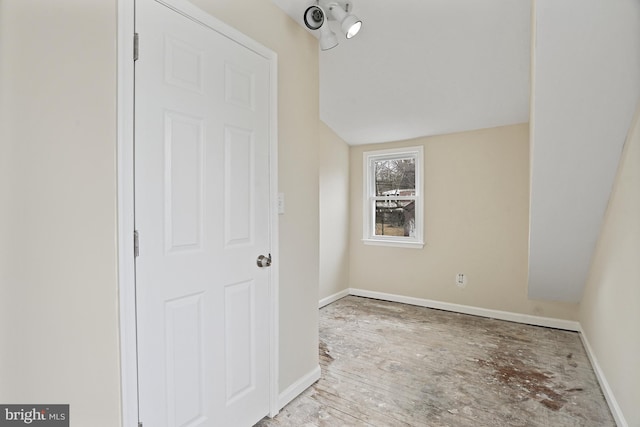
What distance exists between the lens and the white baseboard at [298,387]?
200cm

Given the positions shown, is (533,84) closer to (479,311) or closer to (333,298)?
(479,311)

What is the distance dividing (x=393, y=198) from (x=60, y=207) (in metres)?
3.69

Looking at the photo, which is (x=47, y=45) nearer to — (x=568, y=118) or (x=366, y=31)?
(x=366, y=31)

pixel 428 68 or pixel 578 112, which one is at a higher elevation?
pixel 428 68

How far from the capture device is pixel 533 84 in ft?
5.85

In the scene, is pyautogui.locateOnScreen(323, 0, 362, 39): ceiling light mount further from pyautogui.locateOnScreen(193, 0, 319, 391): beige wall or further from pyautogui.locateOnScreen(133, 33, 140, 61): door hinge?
pyautogui.locateOnScreen(133, 33, 140, 61): door hinge

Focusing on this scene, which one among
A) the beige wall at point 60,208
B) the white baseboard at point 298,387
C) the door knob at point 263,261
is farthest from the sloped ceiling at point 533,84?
the white baseboard at point 298,387

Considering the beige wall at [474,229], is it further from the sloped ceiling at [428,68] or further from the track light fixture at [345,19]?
the track light fixture at [345,19]

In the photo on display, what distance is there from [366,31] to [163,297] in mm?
2138

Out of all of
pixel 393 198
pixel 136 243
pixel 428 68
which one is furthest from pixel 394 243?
pixel 136 243

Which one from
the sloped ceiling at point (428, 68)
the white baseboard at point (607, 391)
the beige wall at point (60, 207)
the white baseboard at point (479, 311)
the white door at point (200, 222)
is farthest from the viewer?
the white baseboard at point (479, 311)

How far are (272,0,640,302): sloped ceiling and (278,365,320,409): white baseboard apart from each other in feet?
6.44

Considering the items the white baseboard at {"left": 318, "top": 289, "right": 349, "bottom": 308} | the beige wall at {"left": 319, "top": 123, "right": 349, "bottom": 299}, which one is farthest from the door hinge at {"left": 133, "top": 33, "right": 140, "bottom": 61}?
the white baseboard at {"left": 318, "top": 289, "right": 349, "bottom": 308}

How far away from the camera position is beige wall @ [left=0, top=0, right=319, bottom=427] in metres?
0.96
